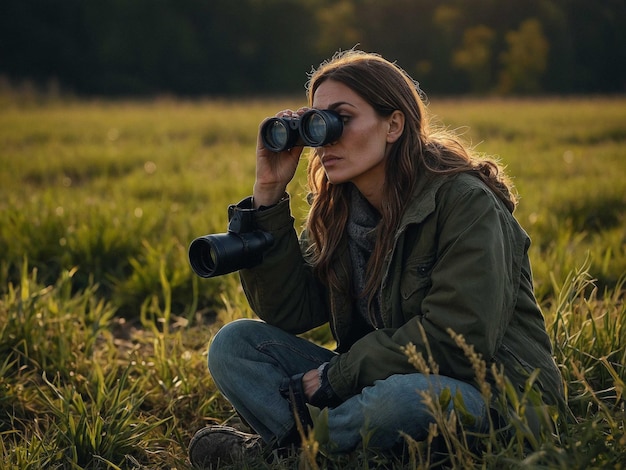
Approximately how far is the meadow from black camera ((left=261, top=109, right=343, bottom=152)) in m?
0.27

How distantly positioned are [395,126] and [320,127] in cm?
24

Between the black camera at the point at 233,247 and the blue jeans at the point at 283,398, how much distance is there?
8.8 inches

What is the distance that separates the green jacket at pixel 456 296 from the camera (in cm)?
211

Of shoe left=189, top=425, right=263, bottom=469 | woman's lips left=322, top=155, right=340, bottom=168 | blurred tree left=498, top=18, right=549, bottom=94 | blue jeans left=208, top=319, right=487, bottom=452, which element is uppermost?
blurred tree left=498, top=18, right=549, bottom=94

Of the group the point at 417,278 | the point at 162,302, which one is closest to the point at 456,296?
the point at 417,278

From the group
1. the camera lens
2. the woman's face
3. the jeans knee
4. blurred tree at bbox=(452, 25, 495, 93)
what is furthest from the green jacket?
blurred tree at bbox=(452, 25, 495, 93)

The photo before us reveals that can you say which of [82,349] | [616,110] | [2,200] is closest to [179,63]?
[616,110]

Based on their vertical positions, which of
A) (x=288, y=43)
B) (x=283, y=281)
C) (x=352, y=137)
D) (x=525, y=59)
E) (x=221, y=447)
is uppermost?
(x=288, y=43)

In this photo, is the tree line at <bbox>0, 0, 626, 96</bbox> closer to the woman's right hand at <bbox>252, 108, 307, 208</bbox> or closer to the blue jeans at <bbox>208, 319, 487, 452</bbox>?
the woman's right hand at <bbox>252, 108, 307, 208</bbox>

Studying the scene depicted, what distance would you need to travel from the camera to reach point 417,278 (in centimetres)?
229

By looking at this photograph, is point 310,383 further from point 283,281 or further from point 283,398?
point 283,281

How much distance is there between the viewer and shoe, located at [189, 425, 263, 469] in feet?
8.15

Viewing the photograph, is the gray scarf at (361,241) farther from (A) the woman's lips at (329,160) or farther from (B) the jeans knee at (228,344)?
(B) the jeans knee at (228,344)

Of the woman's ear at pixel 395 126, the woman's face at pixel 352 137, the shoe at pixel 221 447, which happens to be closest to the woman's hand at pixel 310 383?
the shoe at pixel 221 447
